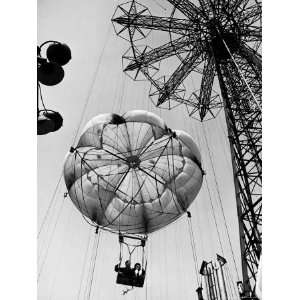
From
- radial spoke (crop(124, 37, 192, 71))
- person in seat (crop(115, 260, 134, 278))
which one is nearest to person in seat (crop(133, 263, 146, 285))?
person in seat (crop(115, 260, 134, 278))

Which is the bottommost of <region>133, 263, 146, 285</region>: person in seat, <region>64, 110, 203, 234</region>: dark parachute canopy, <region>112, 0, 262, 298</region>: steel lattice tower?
<region>133, 263, 146, 285</region>: person in seat

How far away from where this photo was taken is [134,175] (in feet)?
42.9

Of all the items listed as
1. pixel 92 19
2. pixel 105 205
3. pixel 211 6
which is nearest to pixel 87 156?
pixel 105 205

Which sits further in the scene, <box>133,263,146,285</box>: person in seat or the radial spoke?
the radial spoke

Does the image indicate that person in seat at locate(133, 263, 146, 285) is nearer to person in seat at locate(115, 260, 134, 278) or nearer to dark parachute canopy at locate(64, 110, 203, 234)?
person in seat at locate(115, 260, 134, 278)

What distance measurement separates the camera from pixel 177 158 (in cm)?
1291

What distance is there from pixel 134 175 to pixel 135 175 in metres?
0.03

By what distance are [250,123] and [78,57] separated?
5547mm

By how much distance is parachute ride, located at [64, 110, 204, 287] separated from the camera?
12672 millimetres

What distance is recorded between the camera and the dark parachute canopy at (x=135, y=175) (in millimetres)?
12703

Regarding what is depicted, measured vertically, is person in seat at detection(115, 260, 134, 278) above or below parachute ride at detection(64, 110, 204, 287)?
below

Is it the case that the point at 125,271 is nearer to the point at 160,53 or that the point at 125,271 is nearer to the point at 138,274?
the point at 138,274

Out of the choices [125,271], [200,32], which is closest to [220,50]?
[200,32]

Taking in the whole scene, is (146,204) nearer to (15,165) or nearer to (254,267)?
(254,267)
